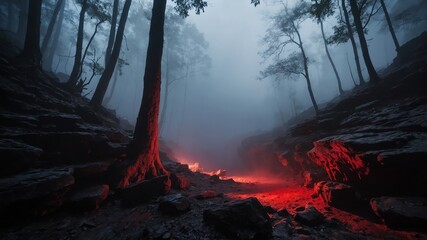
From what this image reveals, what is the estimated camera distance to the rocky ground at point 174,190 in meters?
3.91

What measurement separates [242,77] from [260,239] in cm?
14764

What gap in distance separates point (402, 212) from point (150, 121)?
7.56 meters

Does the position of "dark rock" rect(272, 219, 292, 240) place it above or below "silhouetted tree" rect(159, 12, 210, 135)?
below

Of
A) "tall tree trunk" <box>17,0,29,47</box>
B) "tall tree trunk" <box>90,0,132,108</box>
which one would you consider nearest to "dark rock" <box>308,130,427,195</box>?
"tall tree trunk" <box>90,0,132,108</box>

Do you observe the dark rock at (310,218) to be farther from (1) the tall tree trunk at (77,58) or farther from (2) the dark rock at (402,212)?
(1) the tall tree trunk at (77,58)

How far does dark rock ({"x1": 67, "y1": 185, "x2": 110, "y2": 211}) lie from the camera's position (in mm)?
4730

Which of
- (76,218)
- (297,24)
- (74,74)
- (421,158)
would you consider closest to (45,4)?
(74,74)

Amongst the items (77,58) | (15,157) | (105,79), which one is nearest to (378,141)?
(15,157)

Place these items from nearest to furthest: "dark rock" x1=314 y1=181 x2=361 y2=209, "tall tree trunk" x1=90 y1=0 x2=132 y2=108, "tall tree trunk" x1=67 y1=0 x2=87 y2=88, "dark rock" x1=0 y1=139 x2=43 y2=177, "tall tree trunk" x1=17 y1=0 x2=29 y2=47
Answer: "dark rock" x1=0 y1=139 x2=43 y2=177 → "dark rock" x1=314 y1=181 x2=361 y2=209 → "tall tree trunk" x1=90 y1=0 x2=132 y2=108 → "tall tree trunk" x1=67 y1=0 x2=87 y2=88 → "tall tree trunk" x1=17 y1=0 x2=29 y2=47

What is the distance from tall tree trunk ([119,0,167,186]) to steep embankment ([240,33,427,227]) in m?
6.22

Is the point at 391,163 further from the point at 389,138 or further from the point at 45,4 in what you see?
the point at 45,4

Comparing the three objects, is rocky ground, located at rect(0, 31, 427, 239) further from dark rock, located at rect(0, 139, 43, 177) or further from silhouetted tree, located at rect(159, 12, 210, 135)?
silhouetted tree, located at rect(159, 12, 210, 135)

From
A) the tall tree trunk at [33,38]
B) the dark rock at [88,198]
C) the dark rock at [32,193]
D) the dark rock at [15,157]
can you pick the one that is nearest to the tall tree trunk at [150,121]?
the dark rock at [88,198]

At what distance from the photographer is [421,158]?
4.72m
